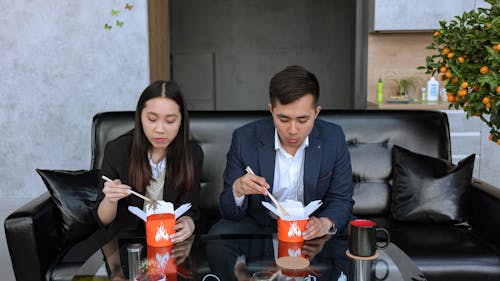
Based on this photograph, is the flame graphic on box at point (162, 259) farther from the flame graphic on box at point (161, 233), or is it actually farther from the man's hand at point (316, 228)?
the man's hand at point (316, 228)

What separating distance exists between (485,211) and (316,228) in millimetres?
916

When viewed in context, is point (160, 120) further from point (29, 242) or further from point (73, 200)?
point (29, 242)

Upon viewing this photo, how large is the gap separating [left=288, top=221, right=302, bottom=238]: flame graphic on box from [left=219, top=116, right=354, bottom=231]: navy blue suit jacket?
0.39 metres

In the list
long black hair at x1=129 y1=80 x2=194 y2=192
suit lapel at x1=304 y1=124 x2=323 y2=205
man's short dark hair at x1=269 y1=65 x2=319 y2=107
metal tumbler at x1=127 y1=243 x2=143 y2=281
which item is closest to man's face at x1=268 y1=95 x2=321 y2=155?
man's short dark hair at x1=269 y1=65 x2=319 y2=107

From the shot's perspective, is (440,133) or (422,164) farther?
(440,133)

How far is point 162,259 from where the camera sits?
1.53 metres

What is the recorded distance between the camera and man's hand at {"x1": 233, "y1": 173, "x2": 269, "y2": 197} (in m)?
A: 1.72

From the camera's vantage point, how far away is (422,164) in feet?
7.61

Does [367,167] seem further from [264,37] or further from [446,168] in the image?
[264,37]

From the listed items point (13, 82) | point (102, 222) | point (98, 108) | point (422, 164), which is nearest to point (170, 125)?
point (102, 222)

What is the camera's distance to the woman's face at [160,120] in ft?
6.35

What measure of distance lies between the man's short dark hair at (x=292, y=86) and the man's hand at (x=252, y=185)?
289 millimetres

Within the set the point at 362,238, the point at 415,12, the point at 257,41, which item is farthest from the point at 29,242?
the point at 257,41

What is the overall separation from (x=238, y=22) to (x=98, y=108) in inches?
122
